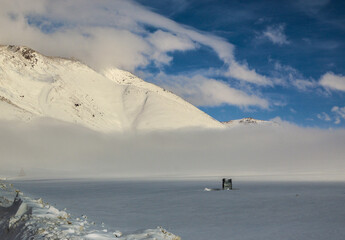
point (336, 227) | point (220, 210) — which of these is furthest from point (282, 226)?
point (220, 210)

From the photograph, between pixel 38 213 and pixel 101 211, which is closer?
pixel 38 213

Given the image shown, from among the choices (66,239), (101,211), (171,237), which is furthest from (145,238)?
(101,211)

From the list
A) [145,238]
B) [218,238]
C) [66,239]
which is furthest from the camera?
[218,238]

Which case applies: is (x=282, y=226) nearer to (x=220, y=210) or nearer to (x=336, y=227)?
(x=336, y=227)

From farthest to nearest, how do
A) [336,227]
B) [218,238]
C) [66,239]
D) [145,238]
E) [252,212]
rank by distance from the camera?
[252,212] → [336,227] → [218,238] → [145,238] → [66,239]

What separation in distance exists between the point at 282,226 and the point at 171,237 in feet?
30.4

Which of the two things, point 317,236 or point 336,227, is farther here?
point 336,227

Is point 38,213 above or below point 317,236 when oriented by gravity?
above

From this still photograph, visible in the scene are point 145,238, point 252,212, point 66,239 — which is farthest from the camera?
point 252,212

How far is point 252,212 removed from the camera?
3003cm

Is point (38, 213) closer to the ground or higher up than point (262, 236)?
higher up

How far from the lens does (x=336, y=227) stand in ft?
73.9

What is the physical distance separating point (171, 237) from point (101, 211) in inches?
583

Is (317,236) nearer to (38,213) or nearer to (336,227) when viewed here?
(336,227)
